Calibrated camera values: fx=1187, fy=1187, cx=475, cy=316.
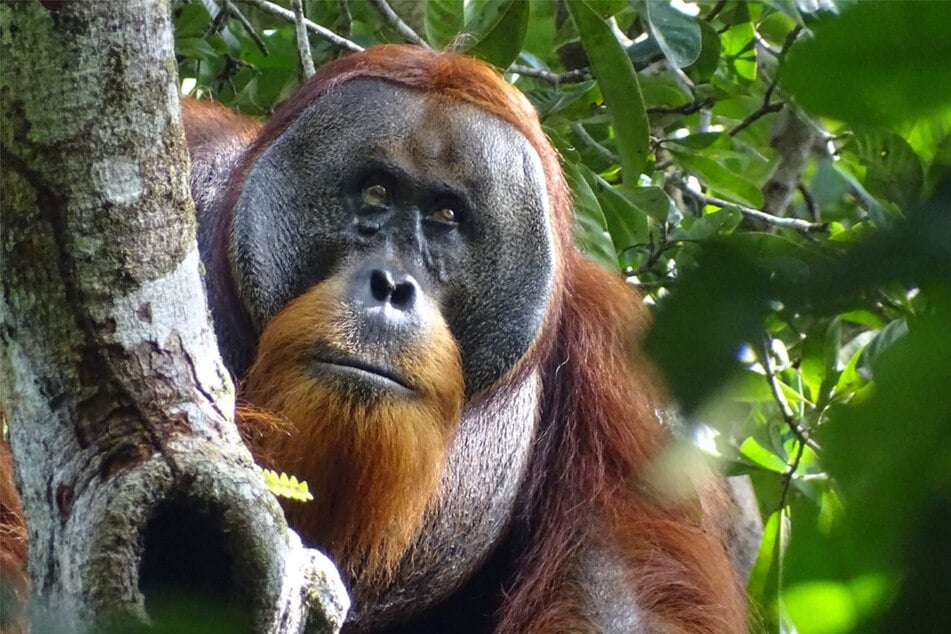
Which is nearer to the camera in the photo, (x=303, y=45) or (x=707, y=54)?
(x=303, y=45)

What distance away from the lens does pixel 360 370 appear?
2248 millimetres

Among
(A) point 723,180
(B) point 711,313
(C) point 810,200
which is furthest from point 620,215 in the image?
(B) point 711,313

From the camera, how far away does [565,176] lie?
311cm

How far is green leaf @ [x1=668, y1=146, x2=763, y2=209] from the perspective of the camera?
11.0 ft

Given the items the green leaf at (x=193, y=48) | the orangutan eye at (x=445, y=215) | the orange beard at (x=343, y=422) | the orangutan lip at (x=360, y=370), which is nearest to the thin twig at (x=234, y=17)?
the green leaf at (x=193, y=48)

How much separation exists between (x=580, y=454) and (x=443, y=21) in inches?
50.4

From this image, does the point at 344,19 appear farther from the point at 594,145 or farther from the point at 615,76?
the point at 615,76

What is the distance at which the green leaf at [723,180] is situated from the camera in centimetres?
336

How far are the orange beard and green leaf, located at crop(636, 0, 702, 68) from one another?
97cm

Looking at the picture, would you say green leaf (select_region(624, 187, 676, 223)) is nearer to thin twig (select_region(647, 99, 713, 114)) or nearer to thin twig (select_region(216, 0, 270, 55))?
thin twig (select_region(647, 99, 713, 114))

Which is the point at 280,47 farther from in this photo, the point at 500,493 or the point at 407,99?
the point at 500,493

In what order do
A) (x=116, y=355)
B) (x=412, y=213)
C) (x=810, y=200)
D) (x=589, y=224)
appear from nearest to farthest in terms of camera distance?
(x=810, y=200)
(x=116, y=355)
(x=412, y=213)
(x=589, y=224)

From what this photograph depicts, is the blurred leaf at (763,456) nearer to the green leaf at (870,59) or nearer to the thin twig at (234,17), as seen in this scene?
the thin twig at (234,17)

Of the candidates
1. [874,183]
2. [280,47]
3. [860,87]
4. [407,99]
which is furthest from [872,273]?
[280,47]
